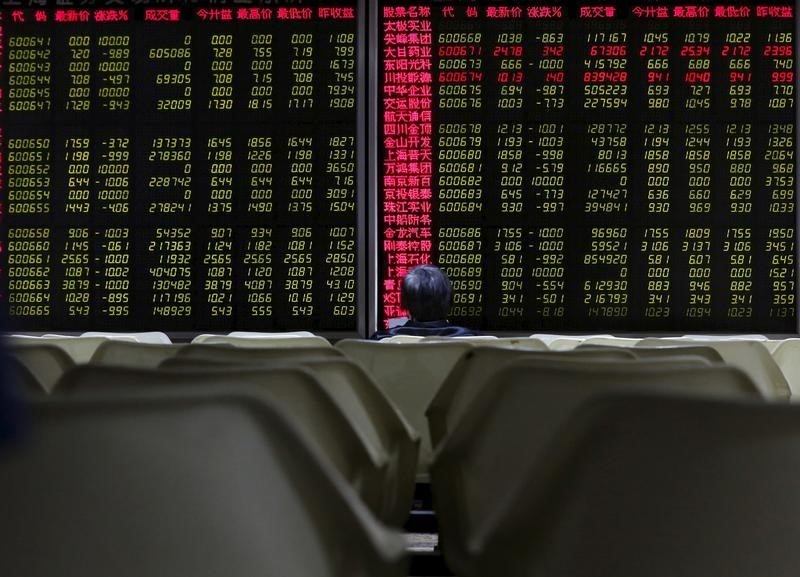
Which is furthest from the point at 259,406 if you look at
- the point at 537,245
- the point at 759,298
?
the point at 759,298

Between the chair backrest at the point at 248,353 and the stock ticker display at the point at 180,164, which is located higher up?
the stock ticker display at the point at 180,164

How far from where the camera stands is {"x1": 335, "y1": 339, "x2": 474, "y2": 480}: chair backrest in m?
2.24

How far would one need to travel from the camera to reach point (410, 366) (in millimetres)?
2299

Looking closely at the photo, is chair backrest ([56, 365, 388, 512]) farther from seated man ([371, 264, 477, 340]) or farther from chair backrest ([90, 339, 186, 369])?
seated man ([371, 264, 477, 340])

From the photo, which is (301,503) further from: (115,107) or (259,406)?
(115,107)

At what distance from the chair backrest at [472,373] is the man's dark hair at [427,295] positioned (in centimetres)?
195

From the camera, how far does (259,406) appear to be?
72cm

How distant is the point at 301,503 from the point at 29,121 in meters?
5.27

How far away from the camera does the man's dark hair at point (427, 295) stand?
4.02 metres

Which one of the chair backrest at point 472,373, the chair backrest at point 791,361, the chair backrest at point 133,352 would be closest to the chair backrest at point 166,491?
the chair backrest at point 472,373

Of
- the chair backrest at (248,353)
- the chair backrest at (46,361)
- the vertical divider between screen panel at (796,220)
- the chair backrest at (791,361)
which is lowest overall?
the chair backrest at (791,361)

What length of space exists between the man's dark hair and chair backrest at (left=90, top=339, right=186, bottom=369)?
2.17 metres

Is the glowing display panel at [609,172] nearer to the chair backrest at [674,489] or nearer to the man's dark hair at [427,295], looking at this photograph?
the man's dark hair at [427,295]

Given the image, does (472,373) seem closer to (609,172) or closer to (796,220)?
(609,172)
